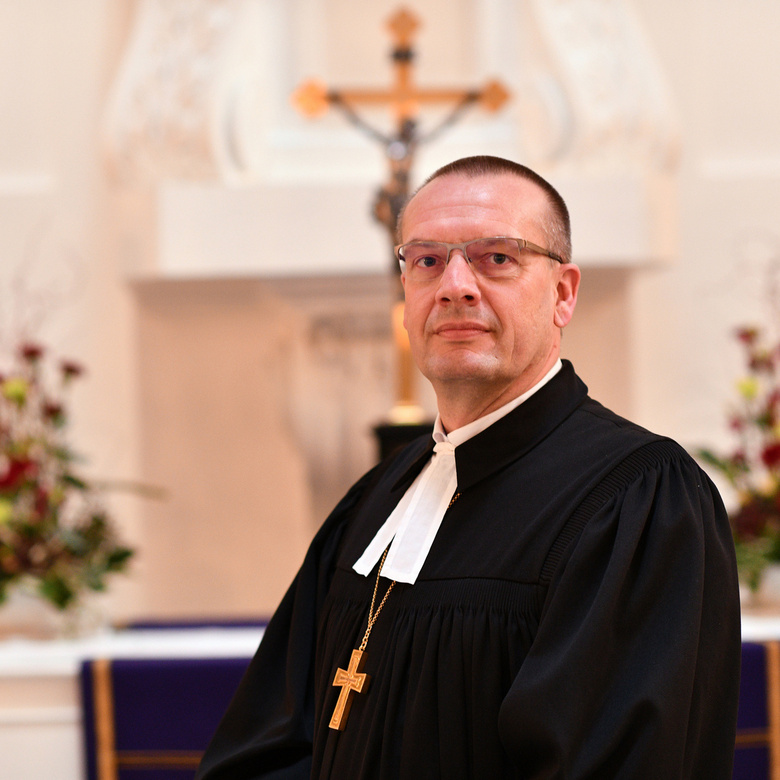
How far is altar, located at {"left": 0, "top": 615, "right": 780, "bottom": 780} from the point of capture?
3264 mm

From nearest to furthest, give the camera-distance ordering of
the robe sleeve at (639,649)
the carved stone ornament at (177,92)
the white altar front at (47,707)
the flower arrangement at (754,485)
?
the robe sleeve at (639,649) → the white altar front at (47,707) → the flower arrangement at (754,485) → the carved stone ornament at (177,92)

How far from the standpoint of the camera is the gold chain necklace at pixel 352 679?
1831mm

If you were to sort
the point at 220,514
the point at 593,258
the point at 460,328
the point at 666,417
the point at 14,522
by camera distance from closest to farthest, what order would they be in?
the point at 460,328 < the point at 14,522 < the point at 593,258 < the point at 666,417 < the point at 220,514

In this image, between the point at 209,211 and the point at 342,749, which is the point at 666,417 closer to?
the point at 209,211

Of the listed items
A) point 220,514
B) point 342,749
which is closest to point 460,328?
point 342,749

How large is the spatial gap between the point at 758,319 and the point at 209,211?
2810mm

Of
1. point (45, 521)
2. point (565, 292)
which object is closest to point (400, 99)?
point (45, 521)

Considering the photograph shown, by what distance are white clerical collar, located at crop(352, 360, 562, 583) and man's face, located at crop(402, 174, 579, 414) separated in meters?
0.04

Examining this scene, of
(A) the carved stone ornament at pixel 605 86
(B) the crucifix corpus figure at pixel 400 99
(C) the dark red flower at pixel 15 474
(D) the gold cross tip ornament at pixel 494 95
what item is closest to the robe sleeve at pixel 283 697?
(C) the dark red flower at pixel 15 474

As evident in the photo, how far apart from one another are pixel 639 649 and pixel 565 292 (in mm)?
676

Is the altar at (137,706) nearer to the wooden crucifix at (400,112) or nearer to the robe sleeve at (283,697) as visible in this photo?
the robe sleeve at (283,697)

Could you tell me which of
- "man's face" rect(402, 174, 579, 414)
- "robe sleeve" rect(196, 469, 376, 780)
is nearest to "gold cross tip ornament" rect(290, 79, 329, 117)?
"robe sleeve" rect(196, 469, 376, 780)

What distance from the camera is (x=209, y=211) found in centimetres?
521

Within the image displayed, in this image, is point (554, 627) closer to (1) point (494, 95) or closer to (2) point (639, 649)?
(2) point (639, 649)
